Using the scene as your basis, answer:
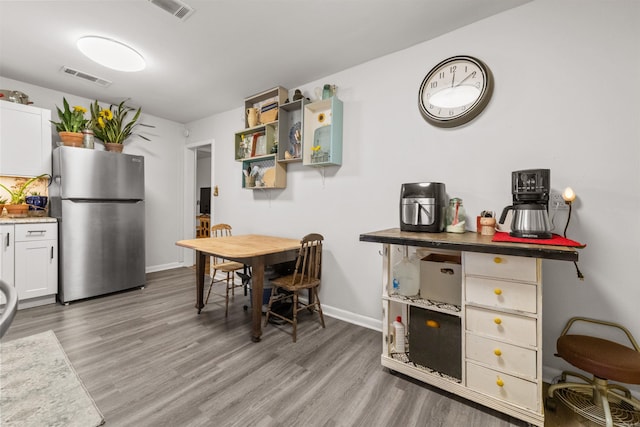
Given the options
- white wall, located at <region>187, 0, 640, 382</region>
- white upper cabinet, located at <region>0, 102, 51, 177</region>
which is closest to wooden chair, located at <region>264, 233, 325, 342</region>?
white wall, located at <region>187, 0, 640, 382</region>

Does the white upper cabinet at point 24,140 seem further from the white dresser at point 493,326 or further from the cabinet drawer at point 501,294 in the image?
the cabinet drawer at point 501,294

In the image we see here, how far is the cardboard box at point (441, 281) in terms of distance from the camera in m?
1.67

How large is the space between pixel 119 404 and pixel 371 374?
1545 mm

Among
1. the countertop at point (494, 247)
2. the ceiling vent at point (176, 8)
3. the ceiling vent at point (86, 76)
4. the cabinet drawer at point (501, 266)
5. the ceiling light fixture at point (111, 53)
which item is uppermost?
the ceiling vent at point (86, 76)

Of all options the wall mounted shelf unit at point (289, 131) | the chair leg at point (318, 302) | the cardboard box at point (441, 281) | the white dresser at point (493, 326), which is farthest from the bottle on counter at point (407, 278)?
the wall mounted shelf unit at point (289, 131)

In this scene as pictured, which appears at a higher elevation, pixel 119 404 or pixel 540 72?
pixel 540 72

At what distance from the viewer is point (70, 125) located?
319cm

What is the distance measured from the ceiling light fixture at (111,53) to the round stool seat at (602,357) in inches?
155

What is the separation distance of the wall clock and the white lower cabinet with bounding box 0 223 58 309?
417 centimetres

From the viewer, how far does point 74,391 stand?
1613mm

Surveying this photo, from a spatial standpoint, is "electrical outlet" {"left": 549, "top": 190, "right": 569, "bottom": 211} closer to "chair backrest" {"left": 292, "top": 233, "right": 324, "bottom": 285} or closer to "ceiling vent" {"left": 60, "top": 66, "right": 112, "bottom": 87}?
"chair backrest" {"left": 292, "top": 233, "right": 324, "bottom": 285}

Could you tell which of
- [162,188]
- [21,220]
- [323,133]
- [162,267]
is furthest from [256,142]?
[162,267]

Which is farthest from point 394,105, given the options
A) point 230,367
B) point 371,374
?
point 230,367

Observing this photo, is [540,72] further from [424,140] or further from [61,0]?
[61,0]
